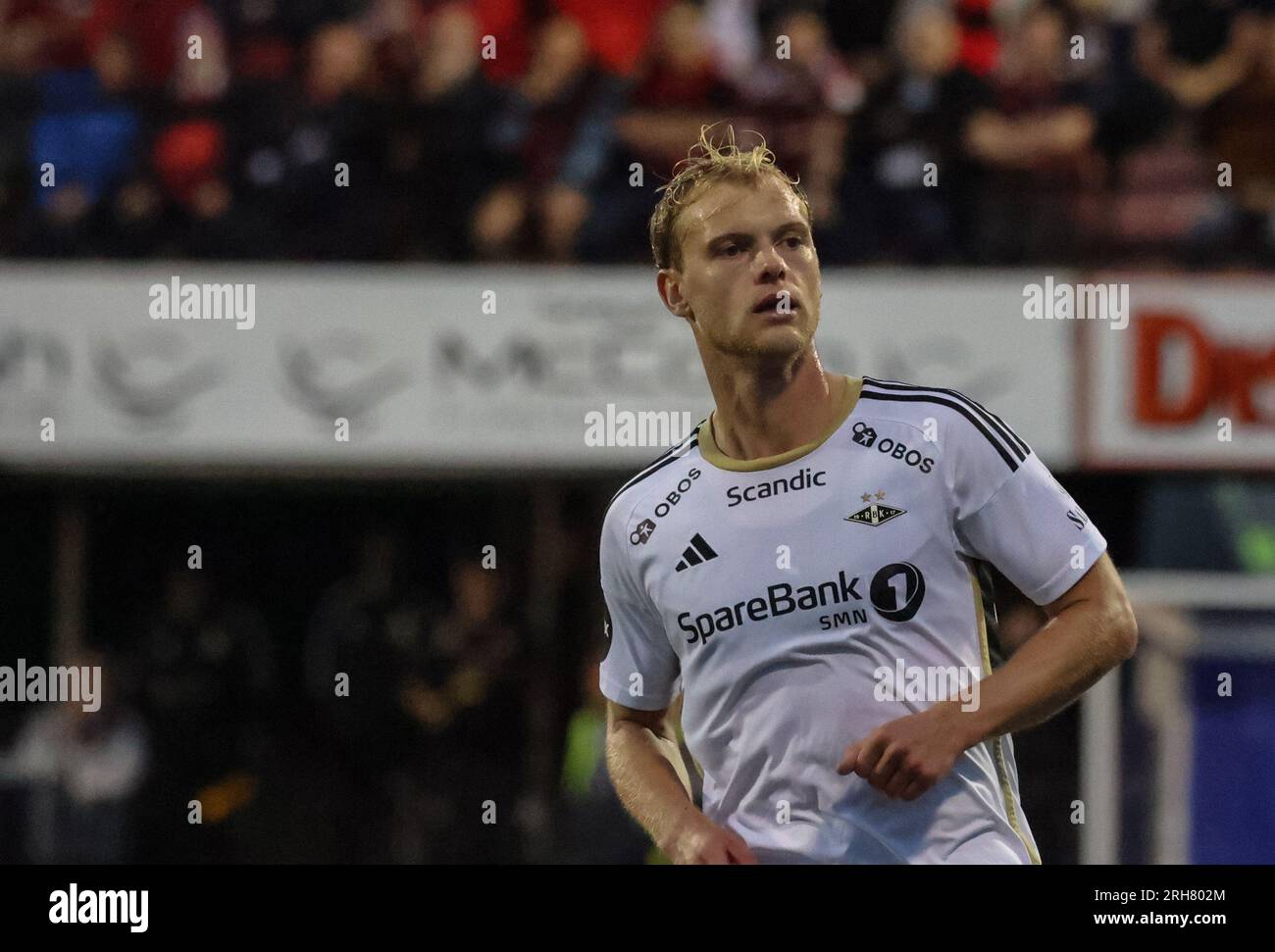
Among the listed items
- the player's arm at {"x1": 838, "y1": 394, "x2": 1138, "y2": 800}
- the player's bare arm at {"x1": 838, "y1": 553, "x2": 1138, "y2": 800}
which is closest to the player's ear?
the player's arm at {"x1": 838, "y1": 394, "x2": 1138, "y2": 800}

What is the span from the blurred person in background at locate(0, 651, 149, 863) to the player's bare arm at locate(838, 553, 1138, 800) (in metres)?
5.18

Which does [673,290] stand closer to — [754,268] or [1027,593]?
[754,268]

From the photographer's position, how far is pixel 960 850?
3.72 metres

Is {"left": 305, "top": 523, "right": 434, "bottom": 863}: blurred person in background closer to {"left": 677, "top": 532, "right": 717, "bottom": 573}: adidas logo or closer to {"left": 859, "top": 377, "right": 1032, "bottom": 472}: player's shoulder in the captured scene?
{"left": 677, "top": 532, "right": 717, "bottom": 573}: adidas logo

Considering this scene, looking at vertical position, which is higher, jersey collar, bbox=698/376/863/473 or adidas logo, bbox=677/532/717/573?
jersey collar, bbox=698/376/863/473

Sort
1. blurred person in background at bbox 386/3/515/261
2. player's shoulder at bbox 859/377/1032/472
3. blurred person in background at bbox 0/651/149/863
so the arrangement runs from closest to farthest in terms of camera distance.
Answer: player's shoulder at bbox 859/377/1032/472, blurred person in background at bbox 0/651/149/863, blurred person in background at bbox 386/3/515/261

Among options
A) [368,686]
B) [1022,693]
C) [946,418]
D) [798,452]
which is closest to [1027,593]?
[1022,693]

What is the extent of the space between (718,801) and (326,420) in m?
4.71

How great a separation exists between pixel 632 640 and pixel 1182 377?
14.7 feet

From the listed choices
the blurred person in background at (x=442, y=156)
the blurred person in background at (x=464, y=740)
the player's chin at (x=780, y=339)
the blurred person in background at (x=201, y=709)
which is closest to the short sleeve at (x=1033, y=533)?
the player's chin at (x=780, y=339)

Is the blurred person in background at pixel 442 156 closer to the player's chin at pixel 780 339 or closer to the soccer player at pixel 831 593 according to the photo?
the soccer player at pixel 831 593

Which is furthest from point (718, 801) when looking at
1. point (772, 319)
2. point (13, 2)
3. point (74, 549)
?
point (13, 2)

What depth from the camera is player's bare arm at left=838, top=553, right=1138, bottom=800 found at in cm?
349
